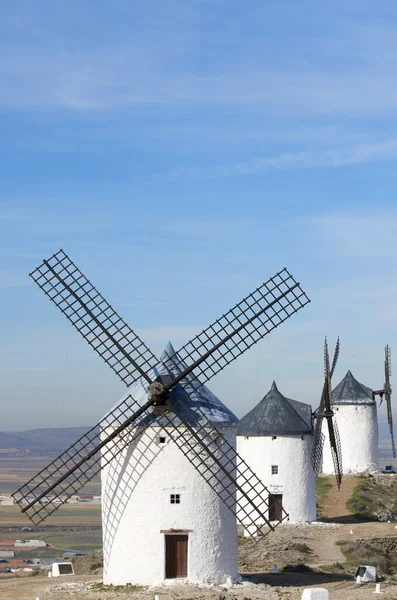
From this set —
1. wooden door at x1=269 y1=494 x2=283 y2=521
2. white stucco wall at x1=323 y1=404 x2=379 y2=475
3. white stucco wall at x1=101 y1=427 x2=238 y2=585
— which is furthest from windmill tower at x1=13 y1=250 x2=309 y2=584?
white stucco wall at x1=323 y1=404 x2=379 y2=475

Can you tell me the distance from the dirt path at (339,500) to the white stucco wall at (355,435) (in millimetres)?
1386

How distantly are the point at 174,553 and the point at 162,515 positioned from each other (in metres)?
1.12

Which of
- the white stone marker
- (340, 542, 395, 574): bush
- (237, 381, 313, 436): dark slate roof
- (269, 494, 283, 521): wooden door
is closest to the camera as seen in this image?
the white stone marker

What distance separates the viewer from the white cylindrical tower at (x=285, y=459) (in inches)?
1743

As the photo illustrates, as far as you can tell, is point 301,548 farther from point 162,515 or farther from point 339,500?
point 339,500

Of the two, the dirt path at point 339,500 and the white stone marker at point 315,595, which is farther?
the dirt path at point 339,500

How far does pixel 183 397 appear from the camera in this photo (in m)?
28.0

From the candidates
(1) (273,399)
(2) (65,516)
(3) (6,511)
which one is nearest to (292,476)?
(1) (273,399)

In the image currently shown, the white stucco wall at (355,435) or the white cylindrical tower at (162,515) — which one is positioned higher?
the white stucco wall at (355,435)

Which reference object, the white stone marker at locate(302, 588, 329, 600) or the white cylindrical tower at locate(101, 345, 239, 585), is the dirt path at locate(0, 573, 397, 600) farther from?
the white stone marker at locate(302, 588, 329, 600)

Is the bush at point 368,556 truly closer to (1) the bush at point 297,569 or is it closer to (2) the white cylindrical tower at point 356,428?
(1) the bush at point 297,569

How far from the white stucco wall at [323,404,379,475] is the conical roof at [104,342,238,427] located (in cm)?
3287

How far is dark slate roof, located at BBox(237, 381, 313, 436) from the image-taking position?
4459 cm

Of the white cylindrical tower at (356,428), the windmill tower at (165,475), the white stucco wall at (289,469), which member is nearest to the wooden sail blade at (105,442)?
the windmill tower at (165,475)
